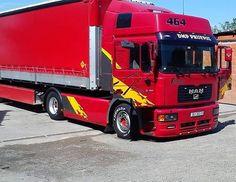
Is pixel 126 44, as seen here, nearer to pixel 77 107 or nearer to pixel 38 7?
pixel 77 107

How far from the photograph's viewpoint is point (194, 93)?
12.0 metres

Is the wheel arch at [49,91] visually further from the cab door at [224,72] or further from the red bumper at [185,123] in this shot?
the cab door at [224,72]

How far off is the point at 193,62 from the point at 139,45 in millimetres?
1496

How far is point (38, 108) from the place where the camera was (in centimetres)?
1875

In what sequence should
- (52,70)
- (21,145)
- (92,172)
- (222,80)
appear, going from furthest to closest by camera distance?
(52,70) < (222,80) < (21,145) < (92,172)

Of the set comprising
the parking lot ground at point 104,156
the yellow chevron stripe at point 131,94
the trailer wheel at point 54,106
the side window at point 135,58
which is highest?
the side window at point 135,58

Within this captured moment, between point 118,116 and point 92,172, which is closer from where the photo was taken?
point 92,172

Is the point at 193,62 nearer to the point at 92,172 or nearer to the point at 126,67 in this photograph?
the point at 126,67

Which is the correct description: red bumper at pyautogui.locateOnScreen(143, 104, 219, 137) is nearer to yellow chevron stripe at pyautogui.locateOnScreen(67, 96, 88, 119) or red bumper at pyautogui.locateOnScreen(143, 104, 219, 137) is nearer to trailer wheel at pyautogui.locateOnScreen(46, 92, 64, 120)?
yellow chevron stripe at pyautogui.locateOnScreen(67, 96, 88, 119)

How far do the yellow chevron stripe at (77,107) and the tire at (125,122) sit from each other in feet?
5.50

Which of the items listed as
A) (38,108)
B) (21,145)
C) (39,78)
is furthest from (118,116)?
(38,108)

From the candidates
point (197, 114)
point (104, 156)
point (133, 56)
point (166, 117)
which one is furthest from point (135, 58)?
point (104, 156)

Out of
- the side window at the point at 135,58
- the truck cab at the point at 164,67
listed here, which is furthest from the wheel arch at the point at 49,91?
the side window at the point at 135,58

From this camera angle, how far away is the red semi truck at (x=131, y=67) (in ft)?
37.3
